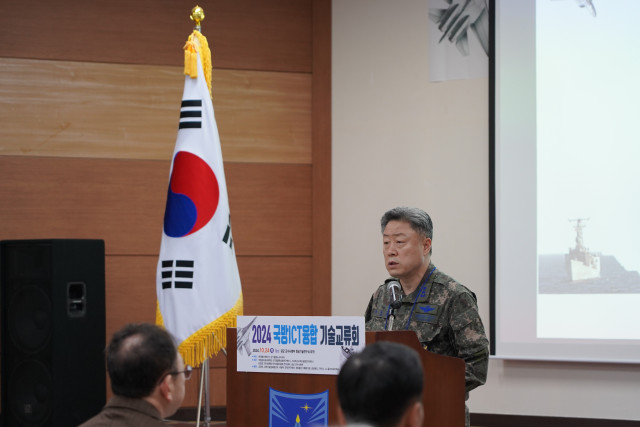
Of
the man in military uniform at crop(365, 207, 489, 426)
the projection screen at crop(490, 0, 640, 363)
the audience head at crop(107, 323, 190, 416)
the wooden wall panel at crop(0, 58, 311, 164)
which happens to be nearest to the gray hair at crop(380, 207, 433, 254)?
the man in military uniform at crop(365, 207, 489, 426)

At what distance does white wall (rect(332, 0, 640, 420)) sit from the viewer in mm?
4730

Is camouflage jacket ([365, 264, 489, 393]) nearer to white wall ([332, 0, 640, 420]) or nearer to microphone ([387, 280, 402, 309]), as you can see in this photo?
microphone ([387, 280, 402, 309])

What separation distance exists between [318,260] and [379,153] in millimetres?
888

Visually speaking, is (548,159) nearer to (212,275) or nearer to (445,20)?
(445,20)

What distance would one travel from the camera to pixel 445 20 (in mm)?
4914

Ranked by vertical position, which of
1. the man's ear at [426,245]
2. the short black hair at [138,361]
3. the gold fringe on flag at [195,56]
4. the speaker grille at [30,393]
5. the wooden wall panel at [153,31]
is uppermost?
the wooden wall panel at [153,31]

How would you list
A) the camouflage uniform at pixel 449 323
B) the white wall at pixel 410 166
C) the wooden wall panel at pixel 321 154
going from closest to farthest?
the camouflage uniform at pixel 449 323 → the white wall at pixel 410 166 → the wooden wall panel at pixel 321 154

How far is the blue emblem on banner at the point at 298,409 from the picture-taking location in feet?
7.22

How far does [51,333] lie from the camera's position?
3.98m

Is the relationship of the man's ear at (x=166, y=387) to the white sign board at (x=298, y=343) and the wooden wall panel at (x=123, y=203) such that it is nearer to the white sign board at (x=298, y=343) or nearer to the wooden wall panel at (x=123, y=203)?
the white sign board at (x=298, y=343)

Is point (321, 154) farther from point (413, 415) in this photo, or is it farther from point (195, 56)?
point (413, 415)

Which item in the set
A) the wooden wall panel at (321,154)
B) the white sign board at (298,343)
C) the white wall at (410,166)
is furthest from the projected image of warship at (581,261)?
the white sign board at (298,343)

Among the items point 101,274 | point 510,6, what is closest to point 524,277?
point 510,6

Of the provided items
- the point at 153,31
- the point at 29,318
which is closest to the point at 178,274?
the point at 29,318
